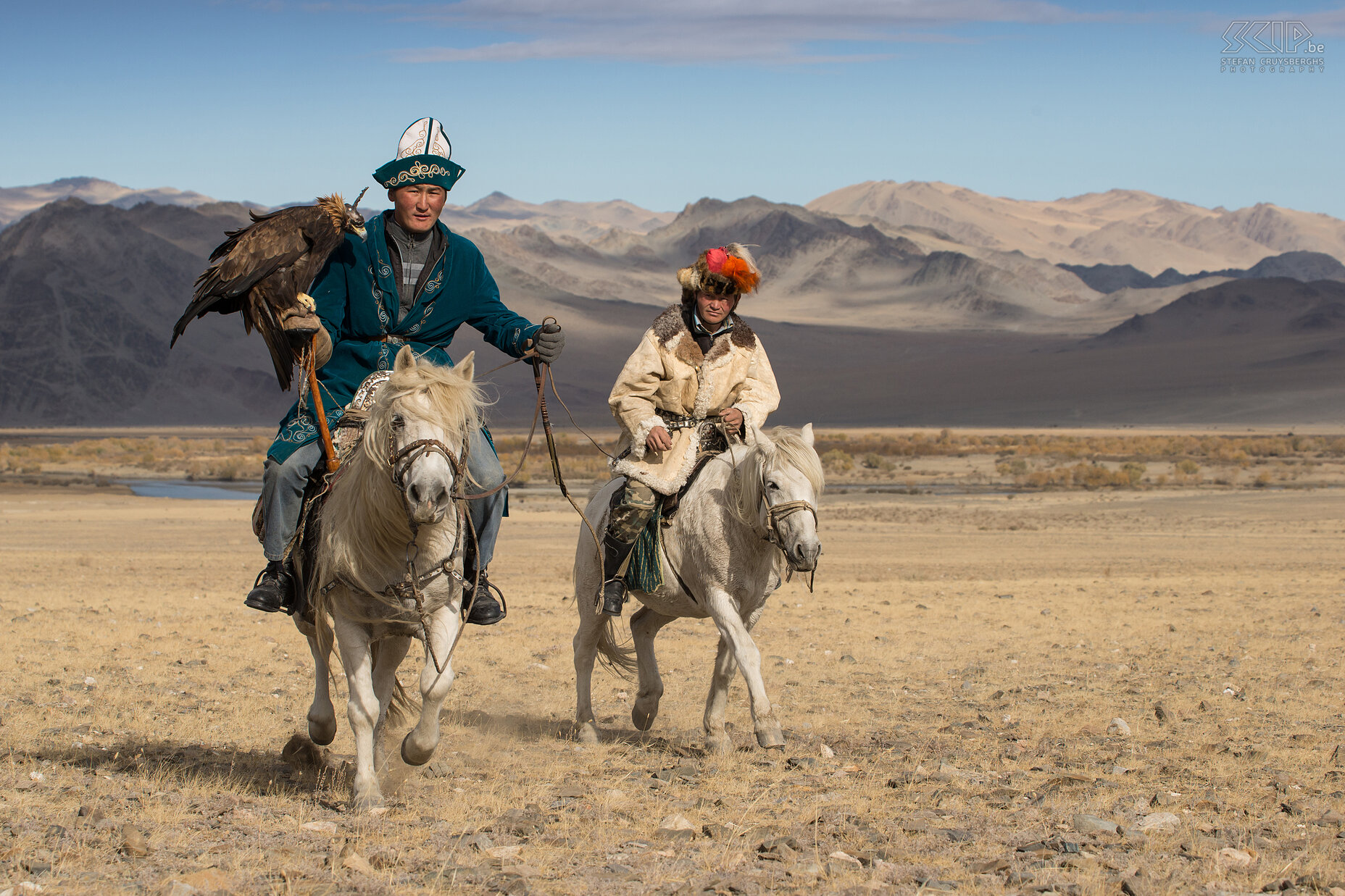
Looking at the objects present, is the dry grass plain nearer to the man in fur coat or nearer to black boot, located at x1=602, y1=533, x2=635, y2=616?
black boot, located at x1=602, y1=533, x2=635, y2=616

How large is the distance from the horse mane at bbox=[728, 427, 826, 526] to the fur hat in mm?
959

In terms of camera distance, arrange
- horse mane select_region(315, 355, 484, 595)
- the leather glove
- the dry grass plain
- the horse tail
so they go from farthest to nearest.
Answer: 1. the horse tail
2. the leather glove
3. horse mane select_region(315, 355, 484, 595)
4. the dry grass plain

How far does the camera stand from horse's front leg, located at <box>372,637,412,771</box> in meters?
6.27

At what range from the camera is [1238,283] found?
119m

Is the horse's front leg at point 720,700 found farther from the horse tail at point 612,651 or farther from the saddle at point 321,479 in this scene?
the saddle at point 321,479

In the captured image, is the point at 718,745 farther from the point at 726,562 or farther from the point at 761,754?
the point at 726,562

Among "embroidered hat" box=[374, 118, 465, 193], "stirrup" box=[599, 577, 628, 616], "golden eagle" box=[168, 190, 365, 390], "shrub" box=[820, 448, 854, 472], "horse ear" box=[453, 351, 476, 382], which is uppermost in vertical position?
"embroidered hat" box=[374, 118, 465, 193]

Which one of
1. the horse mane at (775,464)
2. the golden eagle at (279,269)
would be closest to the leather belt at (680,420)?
the horse mane at (775,464)

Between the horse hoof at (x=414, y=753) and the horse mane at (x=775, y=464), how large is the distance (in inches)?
82.6

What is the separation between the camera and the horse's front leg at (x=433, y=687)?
5.84m

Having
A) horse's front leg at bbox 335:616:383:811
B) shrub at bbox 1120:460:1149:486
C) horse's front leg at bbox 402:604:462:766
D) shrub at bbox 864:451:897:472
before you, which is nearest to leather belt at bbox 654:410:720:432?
horse's front leg at bbox 402:604:462:766

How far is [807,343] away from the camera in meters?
122

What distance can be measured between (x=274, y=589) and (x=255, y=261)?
152 centimetres

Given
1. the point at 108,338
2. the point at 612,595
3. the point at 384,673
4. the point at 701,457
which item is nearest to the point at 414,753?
the point at 384,673
